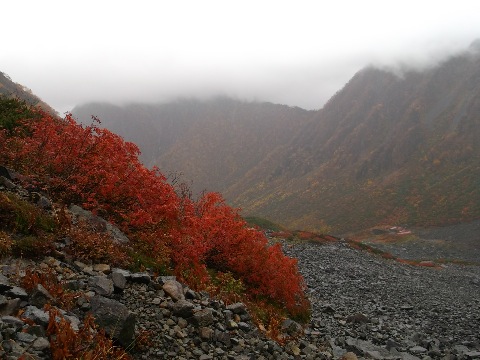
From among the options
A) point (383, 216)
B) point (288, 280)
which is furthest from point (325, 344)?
point (383, 216)

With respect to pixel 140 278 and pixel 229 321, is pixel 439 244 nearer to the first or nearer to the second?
pixel 229 321

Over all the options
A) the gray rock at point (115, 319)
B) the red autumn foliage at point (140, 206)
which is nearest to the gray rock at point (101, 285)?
the gray rock at point (115, 319)

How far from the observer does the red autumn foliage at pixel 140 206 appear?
42.5ft

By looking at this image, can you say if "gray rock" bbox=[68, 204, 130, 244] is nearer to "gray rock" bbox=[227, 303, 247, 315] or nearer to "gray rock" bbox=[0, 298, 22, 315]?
"gray rock" bbox=[227, 303, 247, 315]

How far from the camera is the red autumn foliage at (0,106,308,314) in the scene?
12953mm

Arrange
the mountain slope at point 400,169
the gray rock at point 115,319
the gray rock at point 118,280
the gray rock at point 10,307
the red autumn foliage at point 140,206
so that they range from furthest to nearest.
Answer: the mountain slope at point 400,169
the red autumn foliage at point 140,206
the gray rock at point 118,280
the gray rock at point 115,319
the gray rock at point 10,307

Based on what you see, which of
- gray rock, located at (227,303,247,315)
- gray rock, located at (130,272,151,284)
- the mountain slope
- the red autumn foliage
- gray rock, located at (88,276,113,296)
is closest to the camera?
gray rock, located at (88,276,113,296)

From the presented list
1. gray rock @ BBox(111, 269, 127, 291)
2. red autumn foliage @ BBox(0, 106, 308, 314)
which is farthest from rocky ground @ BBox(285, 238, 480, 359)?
gray rock @ BBox(111, 269, 127, 291)

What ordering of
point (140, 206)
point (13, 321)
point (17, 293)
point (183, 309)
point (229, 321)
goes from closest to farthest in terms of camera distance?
point (13, 321) → point (17, 293) → point (183, 309) → point (229, 321) → point (140, 206)

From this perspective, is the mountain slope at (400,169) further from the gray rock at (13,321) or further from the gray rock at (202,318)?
the gray rock at (13,321)


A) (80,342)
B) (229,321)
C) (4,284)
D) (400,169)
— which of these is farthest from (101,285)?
(400,169)

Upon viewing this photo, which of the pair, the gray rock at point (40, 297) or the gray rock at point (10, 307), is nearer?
the gray rock at point (10, 307)

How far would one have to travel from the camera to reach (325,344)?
44.4 ft

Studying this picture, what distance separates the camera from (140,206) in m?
14.2
